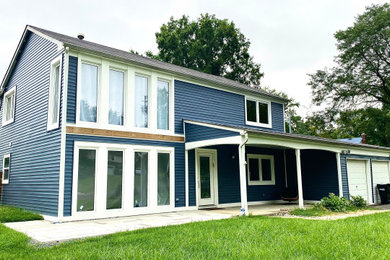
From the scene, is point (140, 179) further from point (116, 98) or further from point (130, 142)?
point (116, 98)

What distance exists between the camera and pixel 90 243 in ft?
17.6

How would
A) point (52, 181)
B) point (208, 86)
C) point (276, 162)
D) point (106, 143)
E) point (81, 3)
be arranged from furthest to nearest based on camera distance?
1. point (81, 3)
2. point (276, 162)
3. point (208, 86)
4. point (106, 143)
5. point (52, 181)

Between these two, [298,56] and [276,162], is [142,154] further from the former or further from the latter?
[298,56]

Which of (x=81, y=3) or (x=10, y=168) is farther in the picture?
(x=81, y=3)

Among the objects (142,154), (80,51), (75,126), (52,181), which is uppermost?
(80,51)

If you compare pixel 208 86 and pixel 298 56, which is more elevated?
pixel 298 56

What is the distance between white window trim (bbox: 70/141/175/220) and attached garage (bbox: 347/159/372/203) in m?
7.97

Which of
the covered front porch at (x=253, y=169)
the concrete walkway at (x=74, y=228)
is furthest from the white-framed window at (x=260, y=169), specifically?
the concrete walkway at (x=74, y=228)

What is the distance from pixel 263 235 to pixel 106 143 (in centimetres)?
548

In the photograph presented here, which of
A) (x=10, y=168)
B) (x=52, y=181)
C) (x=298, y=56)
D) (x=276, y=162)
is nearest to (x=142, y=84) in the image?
(x=52, y=181)

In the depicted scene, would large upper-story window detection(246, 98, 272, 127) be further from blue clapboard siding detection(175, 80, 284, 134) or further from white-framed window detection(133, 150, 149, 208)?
white-framed window detection(133, 150, 149, 208)

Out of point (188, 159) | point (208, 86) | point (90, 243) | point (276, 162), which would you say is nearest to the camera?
point (90, 243)

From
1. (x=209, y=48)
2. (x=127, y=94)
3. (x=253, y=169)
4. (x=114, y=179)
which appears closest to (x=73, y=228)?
(x=114, y=179)

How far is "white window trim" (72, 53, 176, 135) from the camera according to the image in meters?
9.38
